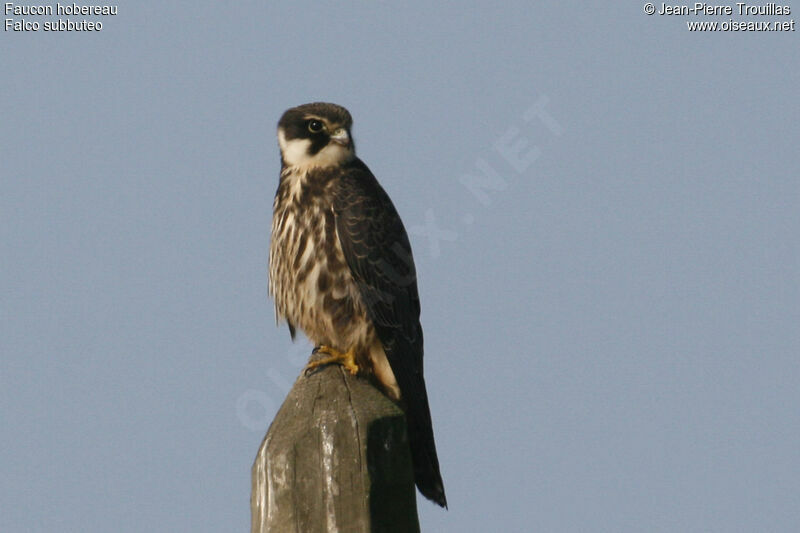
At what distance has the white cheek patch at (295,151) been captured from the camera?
5230mm

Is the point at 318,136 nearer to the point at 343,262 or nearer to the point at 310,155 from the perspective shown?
the point at 310,155

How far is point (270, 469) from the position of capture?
302 cm

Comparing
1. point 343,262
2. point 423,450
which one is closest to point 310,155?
point 343,262

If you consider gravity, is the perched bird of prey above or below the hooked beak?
below

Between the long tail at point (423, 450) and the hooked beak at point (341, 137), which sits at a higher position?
the hooked beak at point (341, 137)

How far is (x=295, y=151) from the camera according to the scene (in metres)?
5.27

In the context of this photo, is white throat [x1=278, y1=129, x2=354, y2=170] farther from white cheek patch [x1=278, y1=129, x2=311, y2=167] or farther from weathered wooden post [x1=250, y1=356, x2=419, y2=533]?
weathered wooden post [x1=250, y1=356, x2=419, y2=533]

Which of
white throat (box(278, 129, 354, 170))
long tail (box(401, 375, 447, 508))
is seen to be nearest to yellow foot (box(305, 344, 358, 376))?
long tail (box(401, 375, 447, 508))

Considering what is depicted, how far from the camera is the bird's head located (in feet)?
16.9

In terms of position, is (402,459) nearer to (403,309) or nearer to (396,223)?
(403,309)

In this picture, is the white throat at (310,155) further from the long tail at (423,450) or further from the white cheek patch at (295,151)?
the long tail at (423,450)

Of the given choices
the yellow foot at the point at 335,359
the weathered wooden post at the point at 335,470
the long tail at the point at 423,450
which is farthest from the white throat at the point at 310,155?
the weathered wooden post at the point at 335,470

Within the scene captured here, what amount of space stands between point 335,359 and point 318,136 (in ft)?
4.27

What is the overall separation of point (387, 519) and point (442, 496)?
1.17 metres
